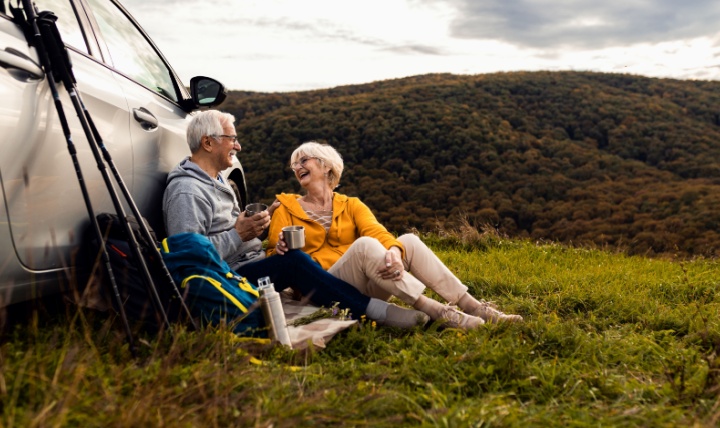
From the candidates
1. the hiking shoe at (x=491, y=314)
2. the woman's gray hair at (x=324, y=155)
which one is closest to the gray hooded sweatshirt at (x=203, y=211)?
the woman's gray hair at (x=324, y=155)

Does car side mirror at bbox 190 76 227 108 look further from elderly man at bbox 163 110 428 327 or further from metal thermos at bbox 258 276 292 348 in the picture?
metal thermos at bbox 258 276 292 348

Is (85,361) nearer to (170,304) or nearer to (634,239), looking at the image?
(170,304)

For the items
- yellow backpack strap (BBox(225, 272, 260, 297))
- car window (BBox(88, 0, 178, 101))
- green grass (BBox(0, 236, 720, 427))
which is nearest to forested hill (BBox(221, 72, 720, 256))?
car window (BBox(88, 0, 178, 101))

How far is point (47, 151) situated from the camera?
2.63 m

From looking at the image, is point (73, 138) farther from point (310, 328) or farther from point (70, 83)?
point (310, 328)

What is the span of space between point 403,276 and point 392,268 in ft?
0.30

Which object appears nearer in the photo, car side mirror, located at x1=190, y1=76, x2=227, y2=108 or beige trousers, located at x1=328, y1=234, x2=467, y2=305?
beige trousers, located at x1=328, y1=234, x2=467, y2=305

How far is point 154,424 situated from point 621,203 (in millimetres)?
40587

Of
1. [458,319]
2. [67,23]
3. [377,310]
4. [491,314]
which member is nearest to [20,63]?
[67,23]

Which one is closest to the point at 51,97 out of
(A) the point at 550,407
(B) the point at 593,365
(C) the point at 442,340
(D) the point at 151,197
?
(D) the point at 151,197

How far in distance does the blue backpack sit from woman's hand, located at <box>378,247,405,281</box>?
784 millimetres

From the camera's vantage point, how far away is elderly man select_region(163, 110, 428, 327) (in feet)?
11.6

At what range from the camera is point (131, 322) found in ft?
9.59

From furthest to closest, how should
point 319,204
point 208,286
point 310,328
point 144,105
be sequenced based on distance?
point 319,204, point 144,105, point 310,328, point 208,286
